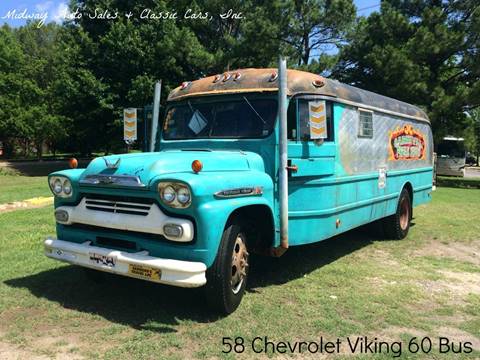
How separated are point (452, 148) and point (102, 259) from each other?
1442 inches

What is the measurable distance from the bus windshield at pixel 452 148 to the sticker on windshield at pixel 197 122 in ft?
111

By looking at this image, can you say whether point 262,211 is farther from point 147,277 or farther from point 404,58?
point 404,58

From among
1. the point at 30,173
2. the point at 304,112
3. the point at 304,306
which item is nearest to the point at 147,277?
the point at 304,306

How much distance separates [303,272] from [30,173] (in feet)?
80.4

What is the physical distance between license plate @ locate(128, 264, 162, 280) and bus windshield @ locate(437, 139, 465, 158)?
118 feet

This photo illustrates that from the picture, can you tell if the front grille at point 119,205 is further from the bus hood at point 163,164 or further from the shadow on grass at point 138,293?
the shadow on grass at point 138,293

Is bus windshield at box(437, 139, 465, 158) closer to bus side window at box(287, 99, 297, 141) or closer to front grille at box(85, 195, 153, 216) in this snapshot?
bus side window at box(287, 99, 297, 141)

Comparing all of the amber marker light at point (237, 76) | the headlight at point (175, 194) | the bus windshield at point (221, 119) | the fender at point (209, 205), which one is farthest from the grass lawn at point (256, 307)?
the amber marker light at point (237, 76)

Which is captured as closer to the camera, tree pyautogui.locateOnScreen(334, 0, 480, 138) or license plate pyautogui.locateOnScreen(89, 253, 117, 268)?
license plate pyautogui.locateOnScreen(89, 253, 117, 268)

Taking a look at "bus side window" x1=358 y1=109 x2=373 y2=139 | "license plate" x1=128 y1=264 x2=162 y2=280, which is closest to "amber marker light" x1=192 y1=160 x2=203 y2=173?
"license plate" x1=128 y1=264 x2=162 y2=280

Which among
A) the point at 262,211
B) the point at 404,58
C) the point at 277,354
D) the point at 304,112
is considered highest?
the point at 404,58

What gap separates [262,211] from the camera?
16.9ft

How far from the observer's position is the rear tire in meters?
8.68

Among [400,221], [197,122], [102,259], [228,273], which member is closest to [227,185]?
[228,273]
